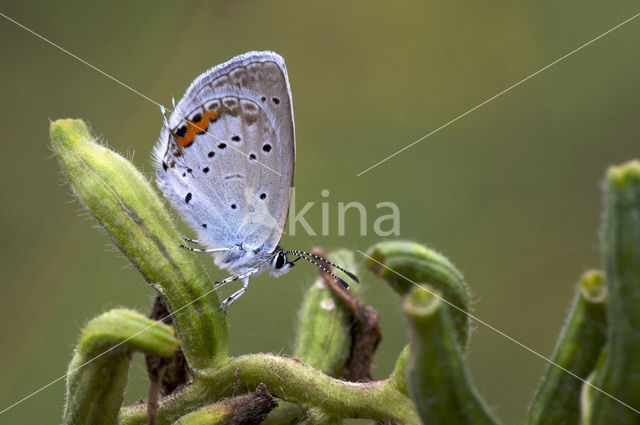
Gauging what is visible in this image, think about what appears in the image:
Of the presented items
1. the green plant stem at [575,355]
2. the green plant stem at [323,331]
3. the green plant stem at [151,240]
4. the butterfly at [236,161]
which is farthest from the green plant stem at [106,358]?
the butterfly at [236,161]

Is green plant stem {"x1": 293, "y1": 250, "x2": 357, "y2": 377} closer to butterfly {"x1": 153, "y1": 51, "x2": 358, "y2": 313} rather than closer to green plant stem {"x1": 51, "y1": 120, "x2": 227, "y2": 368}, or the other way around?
green plant stem {"x1": 51, "y1": 120, "x2": 227, "y2": 368}

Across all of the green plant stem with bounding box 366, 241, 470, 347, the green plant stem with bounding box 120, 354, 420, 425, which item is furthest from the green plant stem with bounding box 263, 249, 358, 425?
the green plant stem with bounding box 366, 241, 470, 347

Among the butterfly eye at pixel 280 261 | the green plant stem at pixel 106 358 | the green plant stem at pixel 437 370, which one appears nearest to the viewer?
the green plant stem at pixel 437 370

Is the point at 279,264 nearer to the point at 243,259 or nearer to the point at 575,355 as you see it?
the point at 243,259

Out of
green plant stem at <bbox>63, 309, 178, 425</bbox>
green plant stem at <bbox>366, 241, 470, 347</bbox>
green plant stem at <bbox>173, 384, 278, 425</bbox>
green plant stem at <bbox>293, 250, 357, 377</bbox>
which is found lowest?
green plant stem at <bbox>173, 384, 278, 425</bbox>

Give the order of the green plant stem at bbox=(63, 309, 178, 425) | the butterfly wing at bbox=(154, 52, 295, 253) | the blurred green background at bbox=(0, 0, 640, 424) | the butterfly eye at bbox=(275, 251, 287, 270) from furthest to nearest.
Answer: the blurred green background at bbox=(0, 0, 640, 424), the butterfly eye at bbox=(275, 251, 287, 270), the butterfly wing at bbox=(154, 52, 295, 253), the green plant stem at bbox=(63, 309, 178, 425)

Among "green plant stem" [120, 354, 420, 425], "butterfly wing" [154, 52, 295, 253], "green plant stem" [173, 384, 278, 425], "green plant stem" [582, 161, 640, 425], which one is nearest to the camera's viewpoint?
"green plant stem" [582, 161, 640, 425]

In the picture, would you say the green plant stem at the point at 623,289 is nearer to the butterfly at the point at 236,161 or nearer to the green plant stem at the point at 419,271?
the green plant stem at the point at 419,271
